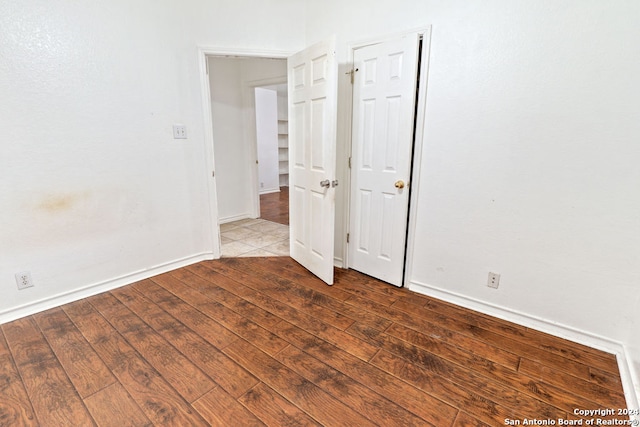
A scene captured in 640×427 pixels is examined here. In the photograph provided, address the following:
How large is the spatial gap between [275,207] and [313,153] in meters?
3.21

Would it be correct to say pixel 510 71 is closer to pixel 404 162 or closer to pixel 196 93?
pixel 404 162

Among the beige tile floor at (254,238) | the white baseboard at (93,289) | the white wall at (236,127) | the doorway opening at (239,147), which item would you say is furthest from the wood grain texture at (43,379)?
the white wall at (236,127)

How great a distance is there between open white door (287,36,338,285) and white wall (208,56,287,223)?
1542 mm

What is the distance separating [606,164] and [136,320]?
3154mm

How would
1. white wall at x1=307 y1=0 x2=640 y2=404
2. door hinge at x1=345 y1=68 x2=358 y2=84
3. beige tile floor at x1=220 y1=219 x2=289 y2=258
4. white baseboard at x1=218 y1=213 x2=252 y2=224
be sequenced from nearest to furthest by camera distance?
white wall at x1=307 y1=0 x2=640 y2=404 → door hinge at x1=345 y1=68 x2=358 y2=84 → beige tile floor at x1=220 y1=219 x2=289 y2=258 → white baseboard at x1=218 y1=213 x2=252 y2=224

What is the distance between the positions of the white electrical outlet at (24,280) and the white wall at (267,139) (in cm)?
475

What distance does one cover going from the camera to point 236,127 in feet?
15.1

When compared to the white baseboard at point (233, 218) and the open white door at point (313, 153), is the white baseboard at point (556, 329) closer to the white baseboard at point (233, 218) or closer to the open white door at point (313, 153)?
the open white door at point (313, 153)

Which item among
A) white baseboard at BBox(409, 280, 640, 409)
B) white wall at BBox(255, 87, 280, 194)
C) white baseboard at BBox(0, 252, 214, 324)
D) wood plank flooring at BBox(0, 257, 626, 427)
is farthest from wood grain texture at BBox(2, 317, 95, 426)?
white wall at BBox(255, 87, 280, 194)

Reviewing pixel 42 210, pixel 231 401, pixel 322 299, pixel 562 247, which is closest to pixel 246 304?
pixel 322 299

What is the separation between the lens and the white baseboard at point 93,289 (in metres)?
2.25

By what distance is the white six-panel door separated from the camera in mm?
2408

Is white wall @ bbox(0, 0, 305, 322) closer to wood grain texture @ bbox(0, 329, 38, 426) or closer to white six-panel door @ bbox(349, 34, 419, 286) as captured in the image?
wood grain texture @ bbox(0, 329, 38, 426)

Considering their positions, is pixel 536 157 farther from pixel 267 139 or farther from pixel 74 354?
pixel 267 139
